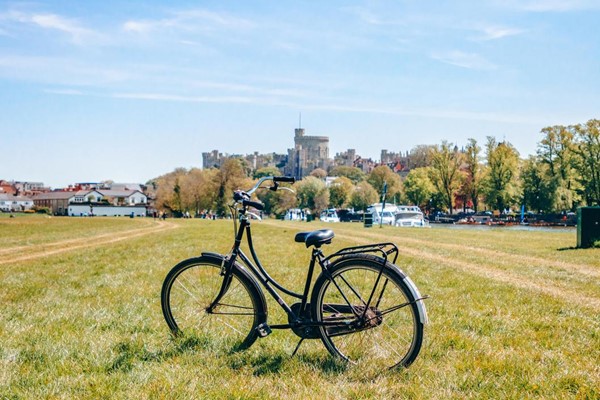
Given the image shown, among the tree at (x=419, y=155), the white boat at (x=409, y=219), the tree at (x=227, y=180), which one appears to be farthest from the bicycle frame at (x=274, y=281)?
the tree at (x=419, y=155)

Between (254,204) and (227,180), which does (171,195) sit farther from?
(254,204)

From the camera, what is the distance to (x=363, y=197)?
436 feet

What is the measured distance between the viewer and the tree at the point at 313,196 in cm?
13888

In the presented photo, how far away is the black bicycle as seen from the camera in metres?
5.08

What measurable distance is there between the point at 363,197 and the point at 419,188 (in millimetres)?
21163

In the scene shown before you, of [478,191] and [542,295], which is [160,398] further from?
[478,191]

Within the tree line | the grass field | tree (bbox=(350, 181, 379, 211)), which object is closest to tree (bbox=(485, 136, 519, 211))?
the tree line

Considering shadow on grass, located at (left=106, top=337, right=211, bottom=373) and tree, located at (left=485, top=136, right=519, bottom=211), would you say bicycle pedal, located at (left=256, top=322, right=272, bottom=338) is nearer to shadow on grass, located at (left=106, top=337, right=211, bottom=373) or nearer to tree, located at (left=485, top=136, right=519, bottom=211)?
shadow on grass, located at (left=106, top=337, right=211, bottom=373)

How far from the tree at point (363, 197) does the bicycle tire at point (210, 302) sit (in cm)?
12565

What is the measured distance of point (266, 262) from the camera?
1437cm

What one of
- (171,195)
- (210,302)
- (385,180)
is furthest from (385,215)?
(385,180)

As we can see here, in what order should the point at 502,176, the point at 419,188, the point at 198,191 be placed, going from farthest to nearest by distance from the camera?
the point at 198,191, the point at 419,188, the point at 502,176

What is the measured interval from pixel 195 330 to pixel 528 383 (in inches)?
135

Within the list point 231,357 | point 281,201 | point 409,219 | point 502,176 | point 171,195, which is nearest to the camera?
point 231,357
